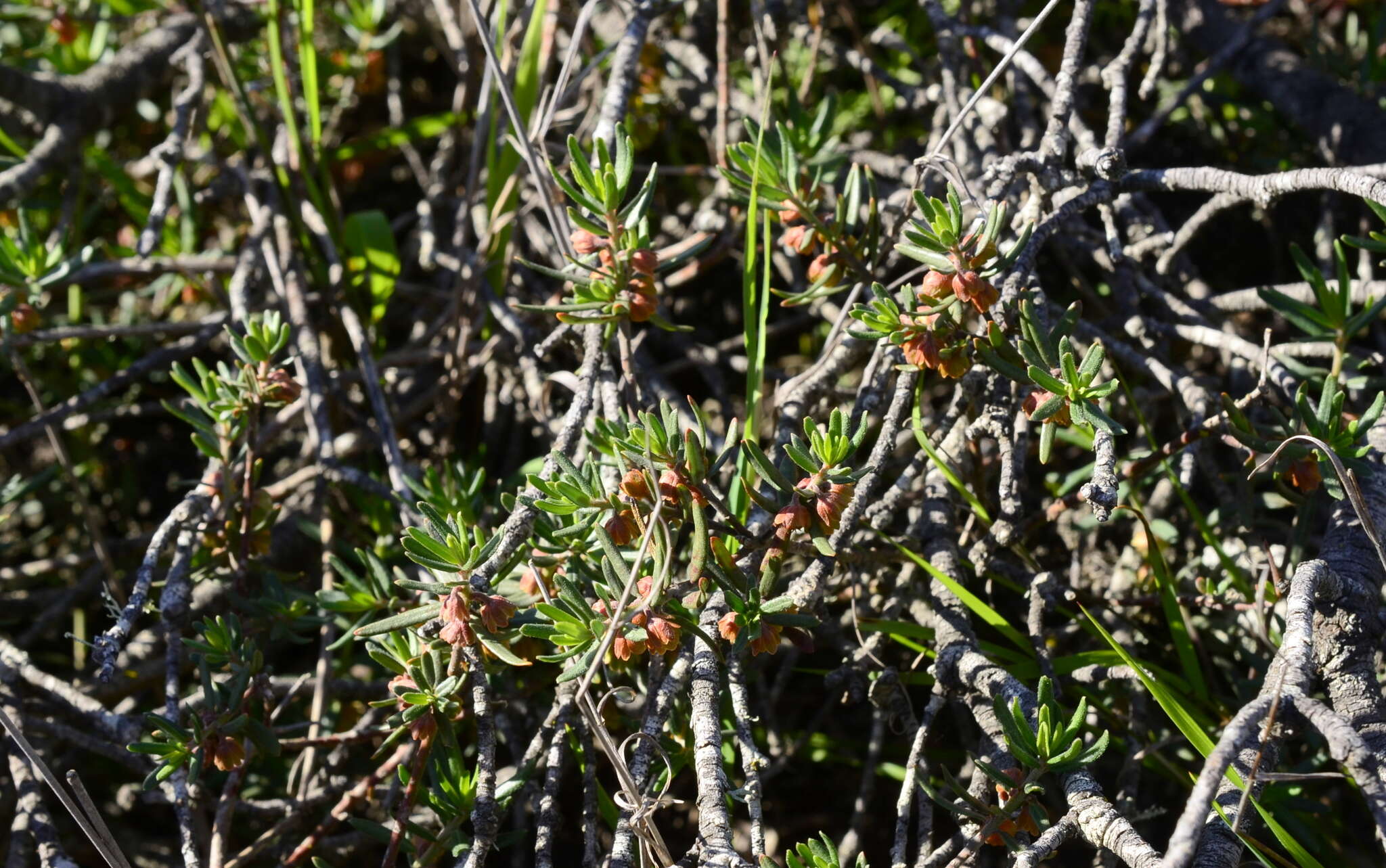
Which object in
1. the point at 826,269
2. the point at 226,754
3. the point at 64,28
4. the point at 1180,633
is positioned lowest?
the point at 226,754

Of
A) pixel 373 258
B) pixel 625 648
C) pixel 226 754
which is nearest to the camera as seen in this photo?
pixel 625 648

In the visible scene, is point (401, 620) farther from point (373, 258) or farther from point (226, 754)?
point (373, 258)

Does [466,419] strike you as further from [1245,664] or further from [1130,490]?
[1245,664]

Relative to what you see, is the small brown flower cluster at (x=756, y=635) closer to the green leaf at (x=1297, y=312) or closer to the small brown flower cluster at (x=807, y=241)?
the small brown flower cluster at (x=807, y=241)

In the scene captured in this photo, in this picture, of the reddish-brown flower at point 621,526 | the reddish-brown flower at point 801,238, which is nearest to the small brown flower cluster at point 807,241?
the reddish-brown flower at point 801,238

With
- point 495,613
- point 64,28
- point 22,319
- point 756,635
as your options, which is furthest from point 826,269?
point 64,28

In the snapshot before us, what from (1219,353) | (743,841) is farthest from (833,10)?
(743,841)
